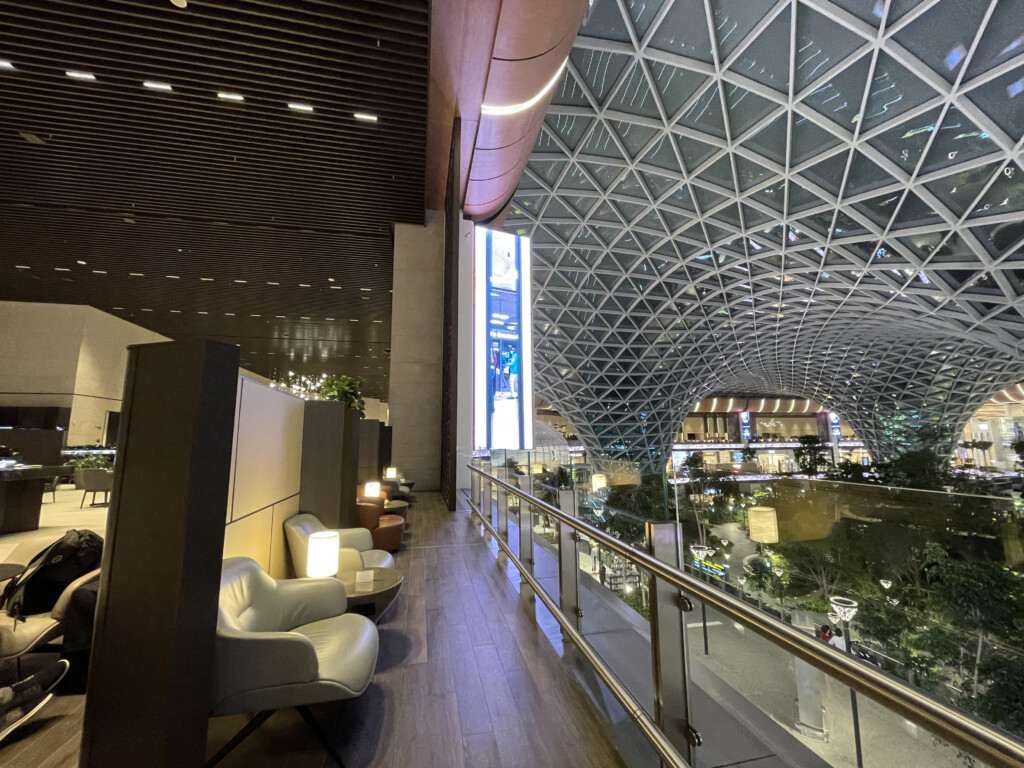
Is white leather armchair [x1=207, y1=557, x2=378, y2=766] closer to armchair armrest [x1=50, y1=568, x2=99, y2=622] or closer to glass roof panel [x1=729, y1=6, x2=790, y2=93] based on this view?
armchair armrest [x1=50, y1=568, x2=99, y2=622]

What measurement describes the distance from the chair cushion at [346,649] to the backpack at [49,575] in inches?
66.1

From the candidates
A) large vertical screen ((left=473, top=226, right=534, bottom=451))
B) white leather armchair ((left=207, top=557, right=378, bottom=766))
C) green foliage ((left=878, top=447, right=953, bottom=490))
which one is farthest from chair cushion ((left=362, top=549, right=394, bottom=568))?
green foliage ((left=878, top=447, right=953, bottom=490))

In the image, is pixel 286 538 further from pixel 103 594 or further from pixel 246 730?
pixel 103 594

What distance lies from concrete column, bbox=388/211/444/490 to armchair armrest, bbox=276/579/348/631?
8764mm

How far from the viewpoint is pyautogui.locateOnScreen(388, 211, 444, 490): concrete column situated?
11523mm

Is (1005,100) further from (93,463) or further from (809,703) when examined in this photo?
(93,463)

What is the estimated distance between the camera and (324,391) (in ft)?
26.9

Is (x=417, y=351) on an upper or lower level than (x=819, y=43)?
lower

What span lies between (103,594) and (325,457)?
3187mm

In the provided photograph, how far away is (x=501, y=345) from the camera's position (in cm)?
1123

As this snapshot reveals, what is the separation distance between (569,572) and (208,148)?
10109 mm

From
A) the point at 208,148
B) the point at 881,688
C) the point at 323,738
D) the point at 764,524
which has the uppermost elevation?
the point at 208,148

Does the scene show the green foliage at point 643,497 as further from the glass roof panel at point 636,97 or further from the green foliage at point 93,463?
the green foliage at point 93,463

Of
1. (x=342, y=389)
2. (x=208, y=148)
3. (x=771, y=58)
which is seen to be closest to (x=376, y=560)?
(x=342, y=389)
